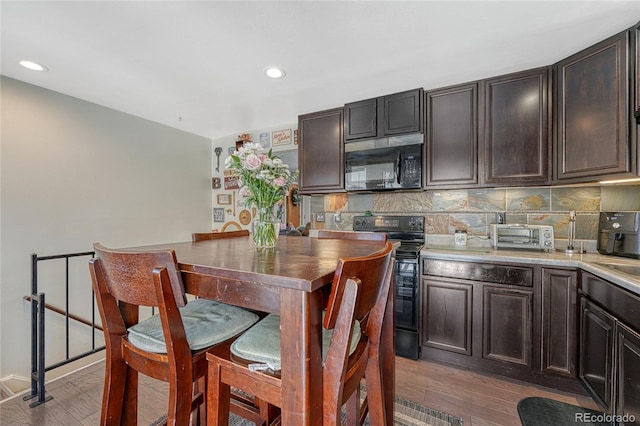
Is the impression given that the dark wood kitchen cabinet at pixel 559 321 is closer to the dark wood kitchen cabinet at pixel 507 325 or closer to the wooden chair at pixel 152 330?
the dark wood kitchen cabinet at pixel 507 325

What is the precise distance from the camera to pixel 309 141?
10.0 feet

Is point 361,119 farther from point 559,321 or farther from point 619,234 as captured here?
point 559,321

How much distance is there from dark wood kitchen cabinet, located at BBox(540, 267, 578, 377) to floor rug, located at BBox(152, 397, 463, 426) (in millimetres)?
849

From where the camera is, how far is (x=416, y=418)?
1620 mm

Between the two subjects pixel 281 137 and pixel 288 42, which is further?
pixel 281 137

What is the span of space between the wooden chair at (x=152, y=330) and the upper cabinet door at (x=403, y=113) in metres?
2.13

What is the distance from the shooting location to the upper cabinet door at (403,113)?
248 cm

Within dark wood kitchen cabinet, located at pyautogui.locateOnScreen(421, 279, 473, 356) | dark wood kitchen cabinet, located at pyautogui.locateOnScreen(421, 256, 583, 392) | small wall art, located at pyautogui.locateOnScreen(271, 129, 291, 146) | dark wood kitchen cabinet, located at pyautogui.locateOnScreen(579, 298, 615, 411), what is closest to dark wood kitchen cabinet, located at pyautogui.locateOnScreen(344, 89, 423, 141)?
small wall art, located at pyautogui.locateOnScreen(271, 129, 291, 146)

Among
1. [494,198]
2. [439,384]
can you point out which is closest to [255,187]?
[439,384]

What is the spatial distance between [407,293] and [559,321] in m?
1.01

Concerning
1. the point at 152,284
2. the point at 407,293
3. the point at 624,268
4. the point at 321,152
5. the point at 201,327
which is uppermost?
the point at 321,152

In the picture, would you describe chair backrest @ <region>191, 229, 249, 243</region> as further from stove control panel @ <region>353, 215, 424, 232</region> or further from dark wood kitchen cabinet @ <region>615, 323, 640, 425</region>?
dark wood kitchen cabinet @ <region>615, 323, 640, 425</region>

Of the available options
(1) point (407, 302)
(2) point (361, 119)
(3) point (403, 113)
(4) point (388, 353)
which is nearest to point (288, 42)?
(2) point (361, 119)
